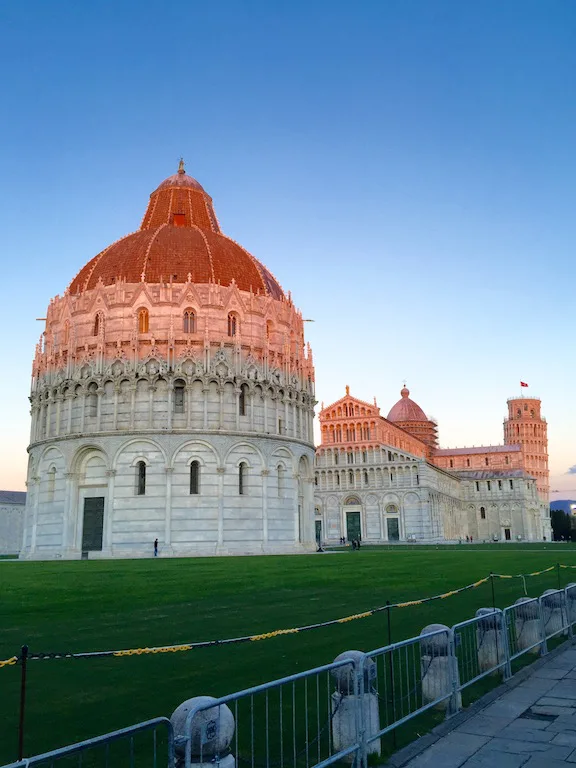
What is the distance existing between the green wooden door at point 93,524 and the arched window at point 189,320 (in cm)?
1421

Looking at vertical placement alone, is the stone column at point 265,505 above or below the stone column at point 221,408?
below

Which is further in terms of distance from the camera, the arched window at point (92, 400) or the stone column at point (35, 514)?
the stone column at point (35, 514)


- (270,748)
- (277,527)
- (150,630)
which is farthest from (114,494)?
(270,748)

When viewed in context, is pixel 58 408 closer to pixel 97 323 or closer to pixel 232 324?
pixel 97 323

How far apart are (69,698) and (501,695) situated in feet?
19.9

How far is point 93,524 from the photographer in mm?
50469

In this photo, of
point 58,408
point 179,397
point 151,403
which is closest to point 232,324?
point 179,397

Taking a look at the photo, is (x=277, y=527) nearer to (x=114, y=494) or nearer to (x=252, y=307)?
(x=114, y=494)

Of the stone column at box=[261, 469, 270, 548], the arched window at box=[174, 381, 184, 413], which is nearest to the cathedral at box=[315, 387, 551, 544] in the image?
Answer: the stone column at box=[261, 469, 270, 548]

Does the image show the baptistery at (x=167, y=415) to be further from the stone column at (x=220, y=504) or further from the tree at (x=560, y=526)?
the tree at (x=560, y=526)

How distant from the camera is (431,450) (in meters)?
135

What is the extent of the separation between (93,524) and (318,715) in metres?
45.8

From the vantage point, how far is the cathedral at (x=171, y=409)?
4991 centimetres

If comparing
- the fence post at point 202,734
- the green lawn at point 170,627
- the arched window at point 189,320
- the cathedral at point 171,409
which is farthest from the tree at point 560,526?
the fence post at point 202,734
